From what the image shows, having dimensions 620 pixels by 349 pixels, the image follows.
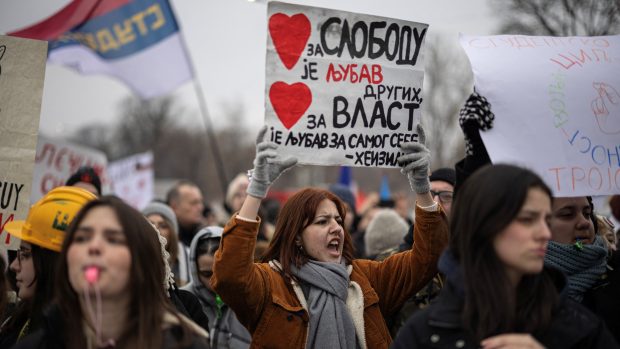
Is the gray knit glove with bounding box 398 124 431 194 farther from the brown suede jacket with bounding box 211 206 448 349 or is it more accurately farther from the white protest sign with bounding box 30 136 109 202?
the white protest sign with bounding box 30 136 109 202

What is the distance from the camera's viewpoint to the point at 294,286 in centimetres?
416

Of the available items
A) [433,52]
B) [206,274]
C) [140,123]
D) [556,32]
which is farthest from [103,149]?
[206,274]

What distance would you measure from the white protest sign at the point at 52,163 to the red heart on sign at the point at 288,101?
550 centimetres

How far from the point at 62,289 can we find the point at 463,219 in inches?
64.0

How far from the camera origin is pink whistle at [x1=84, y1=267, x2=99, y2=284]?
9.58 feet

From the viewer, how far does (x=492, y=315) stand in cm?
286

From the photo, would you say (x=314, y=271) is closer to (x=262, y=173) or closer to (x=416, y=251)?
(x=416, y=251)

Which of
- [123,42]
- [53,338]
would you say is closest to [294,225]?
[53,338]

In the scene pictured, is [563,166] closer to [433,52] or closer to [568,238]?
[568,238]

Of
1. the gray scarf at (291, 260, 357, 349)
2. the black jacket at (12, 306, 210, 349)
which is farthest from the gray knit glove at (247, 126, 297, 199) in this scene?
the black jacket at (12, 306, 210, 349)

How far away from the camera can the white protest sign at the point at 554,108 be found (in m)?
3.99

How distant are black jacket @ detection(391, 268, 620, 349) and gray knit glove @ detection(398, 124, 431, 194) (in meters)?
1.12

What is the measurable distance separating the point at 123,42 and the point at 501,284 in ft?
28.4

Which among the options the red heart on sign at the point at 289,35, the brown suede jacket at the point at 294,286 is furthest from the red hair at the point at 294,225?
the red heart on sign at the point at 289,35
